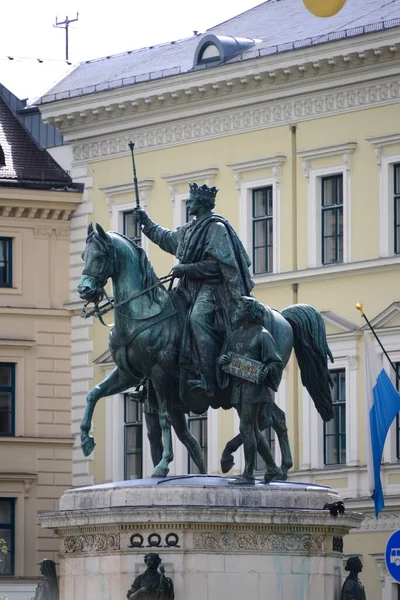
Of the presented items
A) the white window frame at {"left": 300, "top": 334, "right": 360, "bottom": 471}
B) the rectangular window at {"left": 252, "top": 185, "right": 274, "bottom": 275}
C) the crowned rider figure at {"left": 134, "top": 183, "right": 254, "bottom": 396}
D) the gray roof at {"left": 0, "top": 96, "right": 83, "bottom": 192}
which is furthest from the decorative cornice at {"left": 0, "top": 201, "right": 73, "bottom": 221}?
the crowned rider figure at {"left": 134, "top": 183, "right": 254, "bottom": 396}

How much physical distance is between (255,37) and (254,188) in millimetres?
3773

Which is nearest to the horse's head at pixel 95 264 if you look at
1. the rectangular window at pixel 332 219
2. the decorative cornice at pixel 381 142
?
the decorative cornice at pixel 381 142

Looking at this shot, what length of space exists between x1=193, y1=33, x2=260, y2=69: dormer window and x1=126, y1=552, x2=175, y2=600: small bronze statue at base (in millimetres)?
29539

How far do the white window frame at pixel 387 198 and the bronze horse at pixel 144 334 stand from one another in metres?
23.2

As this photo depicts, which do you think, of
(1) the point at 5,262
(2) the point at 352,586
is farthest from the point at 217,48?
(2) the point at 352,586

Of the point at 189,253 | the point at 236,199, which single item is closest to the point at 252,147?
the point at 236,199

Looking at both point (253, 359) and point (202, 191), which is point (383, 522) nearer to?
point (202, 191)

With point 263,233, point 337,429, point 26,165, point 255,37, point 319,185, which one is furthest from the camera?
point 26,165

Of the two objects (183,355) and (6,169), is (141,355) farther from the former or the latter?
(6,169)

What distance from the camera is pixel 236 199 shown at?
53156mm

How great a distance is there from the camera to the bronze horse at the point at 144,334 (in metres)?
26.3

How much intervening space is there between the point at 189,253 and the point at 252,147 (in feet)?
87.3

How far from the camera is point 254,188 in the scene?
53062 millimetres

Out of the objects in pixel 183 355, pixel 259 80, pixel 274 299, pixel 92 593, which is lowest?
pixel 92 593
